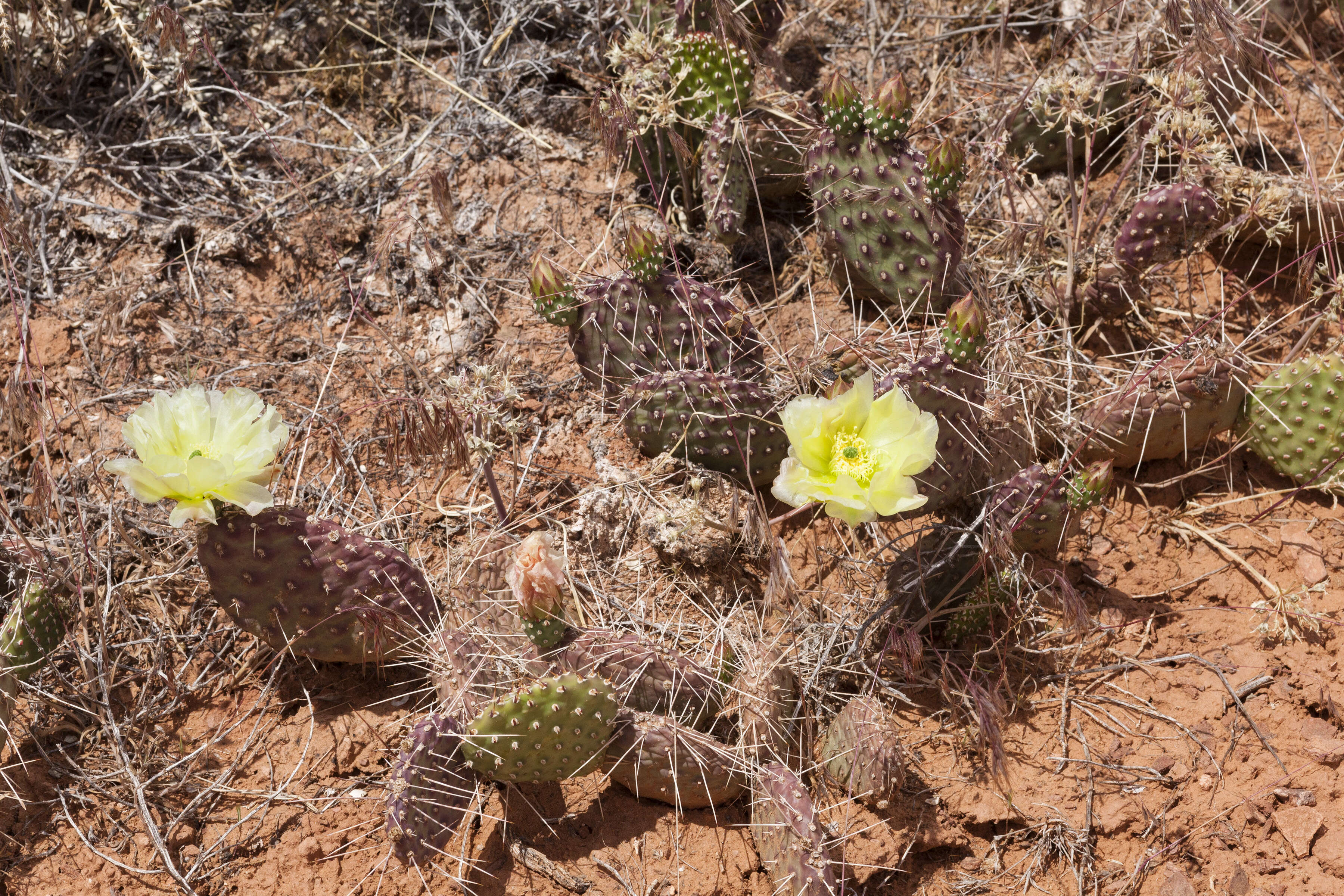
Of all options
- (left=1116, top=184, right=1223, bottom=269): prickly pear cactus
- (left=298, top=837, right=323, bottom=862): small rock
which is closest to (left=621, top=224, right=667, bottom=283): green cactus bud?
(left=1116, top=184, right=1223, bottom=269): prickly pear cactus

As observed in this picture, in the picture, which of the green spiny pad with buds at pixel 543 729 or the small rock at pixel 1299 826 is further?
the small rock at pixel 1299 826

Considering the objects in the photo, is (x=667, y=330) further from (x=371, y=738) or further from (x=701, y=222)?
(x=371, y=738)

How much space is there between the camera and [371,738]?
2.19m

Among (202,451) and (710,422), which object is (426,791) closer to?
(202,451)

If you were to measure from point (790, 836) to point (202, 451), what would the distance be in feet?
4.17

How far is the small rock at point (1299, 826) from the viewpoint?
201 centimetres

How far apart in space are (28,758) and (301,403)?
974 mm

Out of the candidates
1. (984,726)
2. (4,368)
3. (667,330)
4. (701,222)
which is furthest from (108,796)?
(701,222)

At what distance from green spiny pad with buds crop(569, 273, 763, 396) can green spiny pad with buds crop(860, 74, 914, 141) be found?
0.52 metres

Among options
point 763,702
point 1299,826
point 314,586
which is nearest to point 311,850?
point 314,586

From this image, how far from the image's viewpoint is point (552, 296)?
2305mm

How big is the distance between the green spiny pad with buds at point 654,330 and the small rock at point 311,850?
1128 millimetres

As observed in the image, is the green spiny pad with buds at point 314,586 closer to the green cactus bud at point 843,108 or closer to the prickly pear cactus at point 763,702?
the prickly pear cactus at point 763,702

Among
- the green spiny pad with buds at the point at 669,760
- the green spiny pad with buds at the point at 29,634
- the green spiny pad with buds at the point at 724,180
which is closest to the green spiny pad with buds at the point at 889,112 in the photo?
the green spiny pad with buds at the point at 724,180
